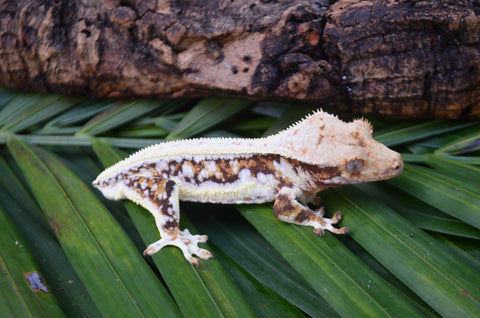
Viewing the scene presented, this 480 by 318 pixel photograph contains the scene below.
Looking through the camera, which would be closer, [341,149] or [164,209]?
[341,149]

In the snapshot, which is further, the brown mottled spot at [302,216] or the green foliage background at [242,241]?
the brown mottled spot at [302,216]

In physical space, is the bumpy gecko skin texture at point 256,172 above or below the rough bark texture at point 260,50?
below

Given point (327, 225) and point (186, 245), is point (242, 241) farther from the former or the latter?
point (327, 225)

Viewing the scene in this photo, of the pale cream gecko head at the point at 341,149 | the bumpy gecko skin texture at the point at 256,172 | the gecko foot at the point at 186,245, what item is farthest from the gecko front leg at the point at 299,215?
the gecko foot at the point at 186,245

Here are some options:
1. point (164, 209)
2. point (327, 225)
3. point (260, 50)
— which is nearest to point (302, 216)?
point (327, 225)

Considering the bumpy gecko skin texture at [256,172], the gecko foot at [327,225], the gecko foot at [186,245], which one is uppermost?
the bumpy gecko skin texture at [256,172]

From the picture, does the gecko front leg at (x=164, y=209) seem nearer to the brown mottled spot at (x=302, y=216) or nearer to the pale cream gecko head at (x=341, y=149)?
the brown mottled spot at (x=302, y=216)

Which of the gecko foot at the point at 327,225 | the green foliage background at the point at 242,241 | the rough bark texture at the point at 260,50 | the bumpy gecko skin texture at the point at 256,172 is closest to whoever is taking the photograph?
the green foliage background at the point at 242,241
